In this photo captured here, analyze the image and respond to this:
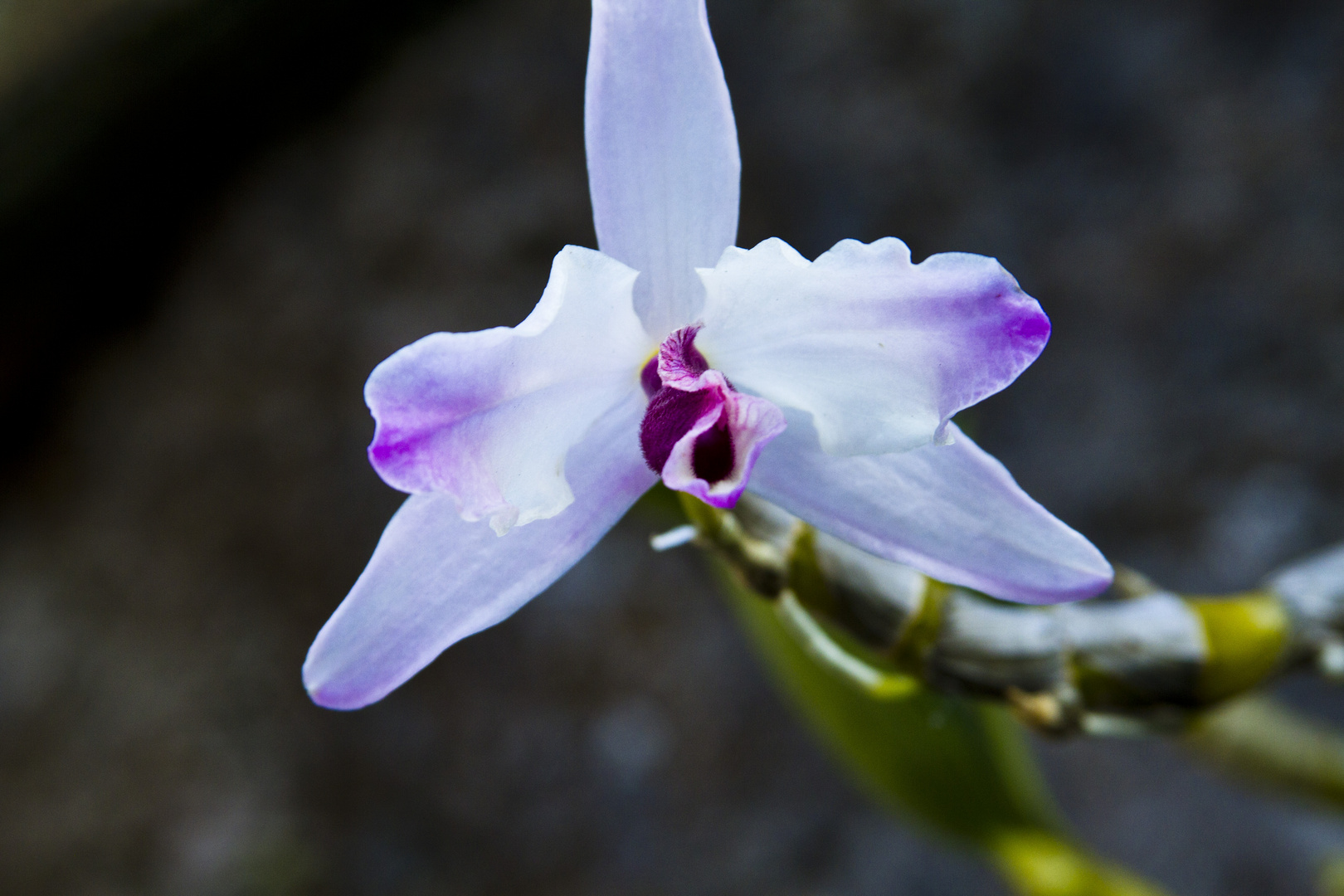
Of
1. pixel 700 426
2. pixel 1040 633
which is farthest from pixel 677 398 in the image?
pixel 1040 633

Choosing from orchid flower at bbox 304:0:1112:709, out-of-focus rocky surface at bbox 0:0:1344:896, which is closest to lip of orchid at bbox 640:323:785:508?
orchid flower at bbox 304:0:1112:709

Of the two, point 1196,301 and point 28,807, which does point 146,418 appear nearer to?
point 28,807

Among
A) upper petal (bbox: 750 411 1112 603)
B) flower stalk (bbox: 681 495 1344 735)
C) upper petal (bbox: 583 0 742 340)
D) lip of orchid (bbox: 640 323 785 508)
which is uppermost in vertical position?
upper petal (bbox: 583 0 742 340)

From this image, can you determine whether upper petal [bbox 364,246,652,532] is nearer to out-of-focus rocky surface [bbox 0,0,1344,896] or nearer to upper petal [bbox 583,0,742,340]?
upper petal [bbox 583,0,742,340]

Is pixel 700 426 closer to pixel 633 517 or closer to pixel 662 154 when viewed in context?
pixel 662 154

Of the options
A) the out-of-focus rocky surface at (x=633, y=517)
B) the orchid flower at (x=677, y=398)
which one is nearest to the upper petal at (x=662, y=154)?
the orchid flower at (x=677, y=398)

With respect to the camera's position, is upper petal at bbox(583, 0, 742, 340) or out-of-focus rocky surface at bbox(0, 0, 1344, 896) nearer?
upper petal at bbox(583, 0, 742, 340)
